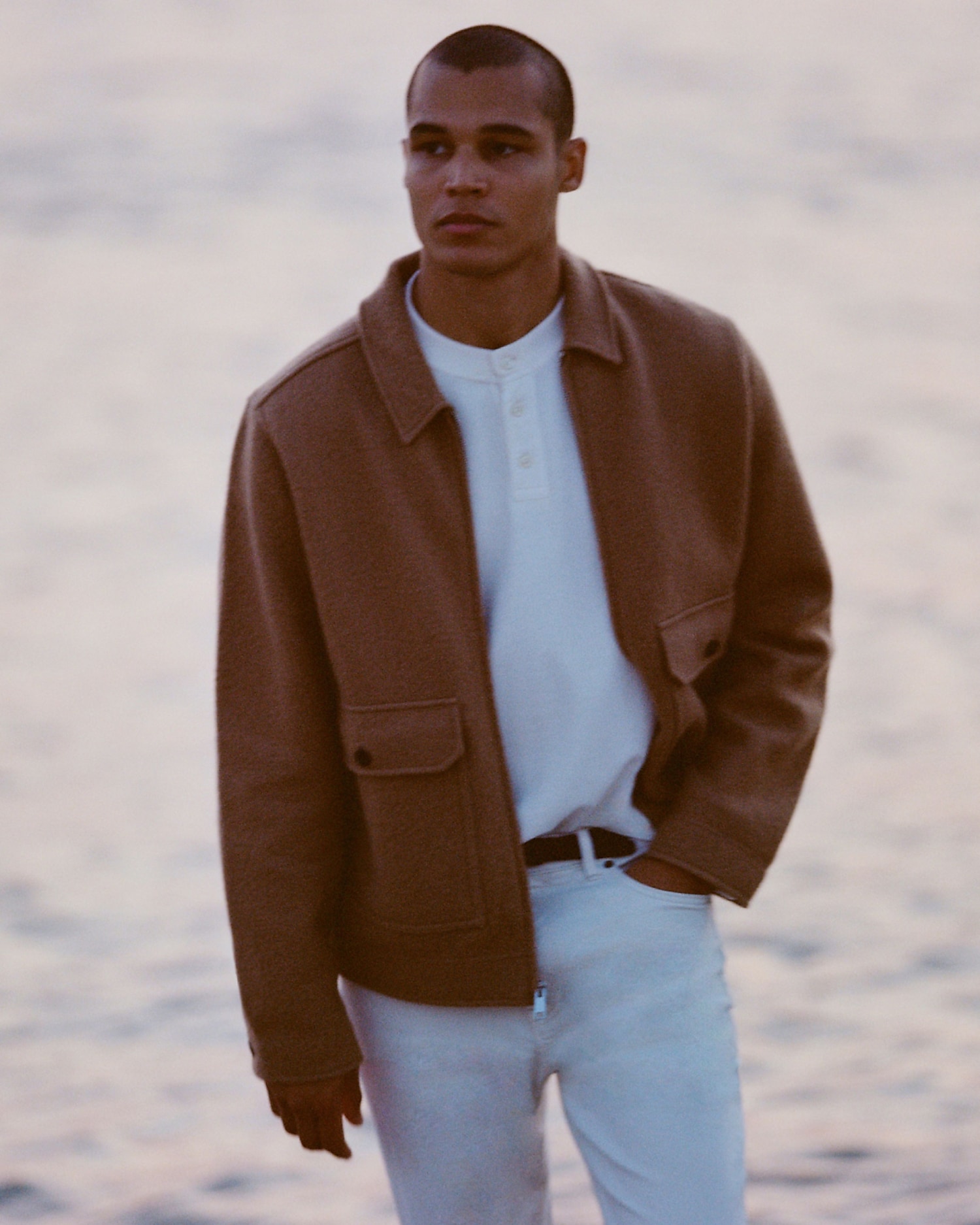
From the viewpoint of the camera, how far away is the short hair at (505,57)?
6.91 feet

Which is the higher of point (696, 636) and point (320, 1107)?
point (696, 636)

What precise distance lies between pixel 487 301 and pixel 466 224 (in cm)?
9

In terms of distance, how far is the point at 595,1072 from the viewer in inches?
84.1

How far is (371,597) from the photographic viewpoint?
211cm

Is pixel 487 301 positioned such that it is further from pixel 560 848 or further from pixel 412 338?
pixel 560 848

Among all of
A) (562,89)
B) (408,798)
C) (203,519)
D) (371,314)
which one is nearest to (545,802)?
(408,798)

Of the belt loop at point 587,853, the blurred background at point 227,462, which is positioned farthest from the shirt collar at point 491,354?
the blurred background at point 227,462

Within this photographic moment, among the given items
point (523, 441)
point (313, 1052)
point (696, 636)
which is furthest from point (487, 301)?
point (313, 1052)

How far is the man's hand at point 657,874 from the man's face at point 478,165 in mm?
660

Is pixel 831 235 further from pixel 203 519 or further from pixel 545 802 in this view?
pixel 545 802

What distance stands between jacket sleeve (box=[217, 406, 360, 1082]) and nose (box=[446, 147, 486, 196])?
32 cm

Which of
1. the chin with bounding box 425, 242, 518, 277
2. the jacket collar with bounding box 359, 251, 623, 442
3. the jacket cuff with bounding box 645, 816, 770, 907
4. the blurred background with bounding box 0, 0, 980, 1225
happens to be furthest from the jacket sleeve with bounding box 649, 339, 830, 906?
the blurred background with bounding box 0, 0, 980, 1225

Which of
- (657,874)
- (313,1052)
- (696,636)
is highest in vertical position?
(696,636)

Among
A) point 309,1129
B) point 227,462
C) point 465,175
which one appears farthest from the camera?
point 227,462
